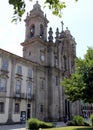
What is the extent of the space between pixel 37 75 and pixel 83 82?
1780 centimetres

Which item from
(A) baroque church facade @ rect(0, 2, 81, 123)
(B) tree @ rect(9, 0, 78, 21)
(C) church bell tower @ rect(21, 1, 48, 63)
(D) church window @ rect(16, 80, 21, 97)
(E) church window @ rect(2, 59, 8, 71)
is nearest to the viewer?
(B) tree @ rect(9, 0, 78, 21)

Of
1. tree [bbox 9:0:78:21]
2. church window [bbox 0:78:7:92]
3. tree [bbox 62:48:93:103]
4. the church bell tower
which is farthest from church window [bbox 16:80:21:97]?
tree [bbox 9:0:78:21]

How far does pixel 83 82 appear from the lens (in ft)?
81.6

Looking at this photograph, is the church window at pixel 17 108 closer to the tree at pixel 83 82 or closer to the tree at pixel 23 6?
the tree at pixel 83 82

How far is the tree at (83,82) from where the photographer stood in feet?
79.7

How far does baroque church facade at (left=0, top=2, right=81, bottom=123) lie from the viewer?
3416 centimetres

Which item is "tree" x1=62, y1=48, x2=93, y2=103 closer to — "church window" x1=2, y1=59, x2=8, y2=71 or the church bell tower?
"church window" x1=2, y1=59, x2=8, y2=71

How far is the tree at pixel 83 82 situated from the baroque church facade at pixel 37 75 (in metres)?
11.3

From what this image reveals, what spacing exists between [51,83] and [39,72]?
377 centimetres

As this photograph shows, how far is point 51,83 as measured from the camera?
44094 mm

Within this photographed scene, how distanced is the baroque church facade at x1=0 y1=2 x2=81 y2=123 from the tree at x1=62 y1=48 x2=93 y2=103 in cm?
1126

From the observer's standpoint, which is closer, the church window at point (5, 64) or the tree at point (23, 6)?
the tree at point (23, 6)

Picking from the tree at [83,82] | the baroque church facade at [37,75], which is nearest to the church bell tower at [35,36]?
the baroque church facade at [37,75]

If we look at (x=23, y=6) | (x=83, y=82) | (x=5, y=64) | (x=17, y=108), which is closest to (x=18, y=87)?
(x=17, y=108)
